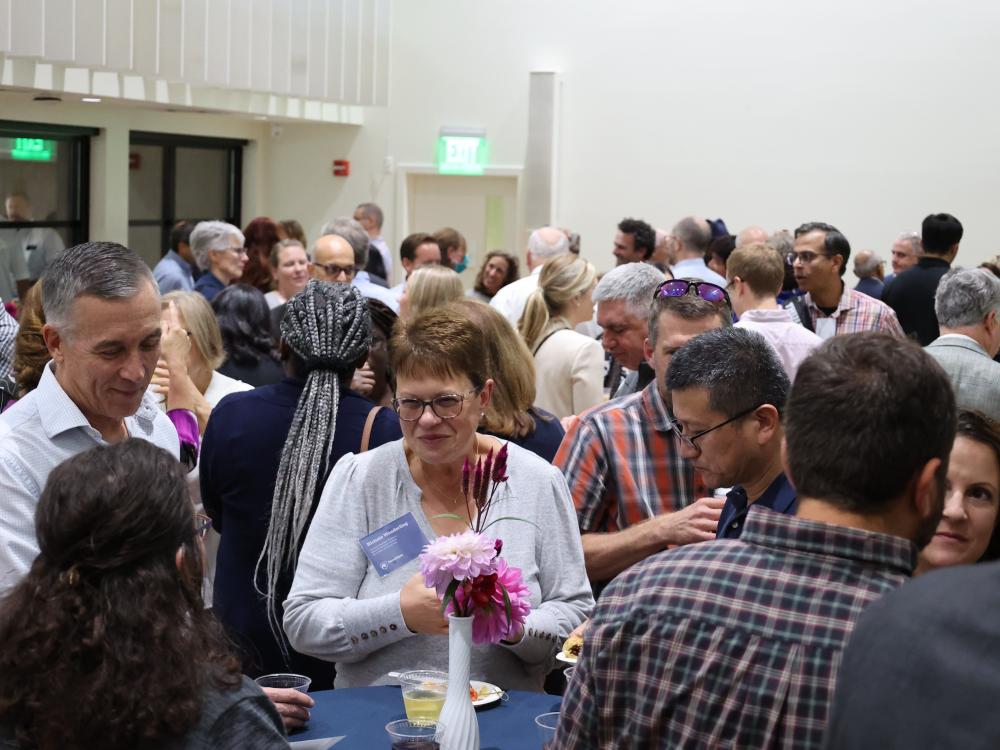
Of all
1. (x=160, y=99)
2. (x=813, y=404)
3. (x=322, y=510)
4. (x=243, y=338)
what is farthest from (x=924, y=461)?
(x=160, y=99)

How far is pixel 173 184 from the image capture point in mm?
12094

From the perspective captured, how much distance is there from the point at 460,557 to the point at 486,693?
1.60 ft

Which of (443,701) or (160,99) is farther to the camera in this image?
(160,99)

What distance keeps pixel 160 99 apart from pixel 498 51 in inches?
160

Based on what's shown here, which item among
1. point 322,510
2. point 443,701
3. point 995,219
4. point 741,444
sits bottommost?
point 443,701

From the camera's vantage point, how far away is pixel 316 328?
124 inches

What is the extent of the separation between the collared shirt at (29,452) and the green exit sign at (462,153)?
418 inches

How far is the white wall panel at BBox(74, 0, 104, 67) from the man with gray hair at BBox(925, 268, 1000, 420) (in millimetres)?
6334

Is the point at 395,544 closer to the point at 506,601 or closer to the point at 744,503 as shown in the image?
the point at 506,601

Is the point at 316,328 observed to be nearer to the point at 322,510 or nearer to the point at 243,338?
the point at 322,510

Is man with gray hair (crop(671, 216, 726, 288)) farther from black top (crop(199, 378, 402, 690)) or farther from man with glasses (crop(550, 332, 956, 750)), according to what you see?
man with glasses (crop(550, 332, 956, 750))

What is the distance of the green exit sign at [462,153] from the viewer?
12.8 meters

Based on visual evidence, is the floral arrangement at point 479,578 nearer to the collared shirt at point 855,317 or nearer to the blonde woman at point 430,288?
the blonde woman at point 430,288

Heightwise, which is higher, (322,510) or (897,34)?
(897,34)
